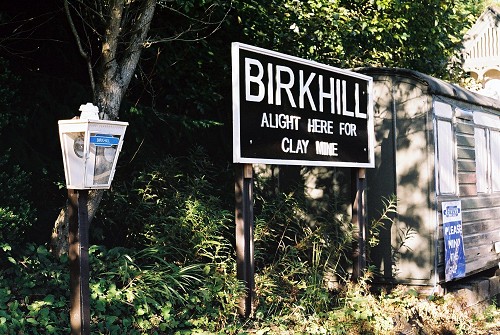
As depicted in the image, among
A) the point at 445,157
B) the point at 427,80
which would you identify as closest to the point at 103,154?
the point at 427,80

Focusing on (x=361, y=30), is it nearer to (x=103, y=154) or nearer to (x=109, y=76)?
(x=109, y=76)

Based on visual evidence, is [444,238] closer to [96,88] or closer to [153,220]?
[153,220]

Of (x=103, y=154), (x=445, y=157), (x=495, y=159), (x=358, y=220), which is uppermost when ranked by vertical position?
(x=495, y=159)

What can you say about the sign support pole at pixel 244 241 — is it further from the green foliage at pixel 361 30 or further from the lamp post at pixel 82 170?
the green foliage at pixel 361 30

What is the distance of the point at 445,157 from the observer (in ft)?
30.0

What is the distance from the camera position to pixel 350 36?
37.3ft

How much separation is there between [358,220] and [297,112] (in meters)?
1.71

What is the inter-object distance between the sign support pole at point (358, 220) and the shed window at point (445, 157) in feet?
3.68

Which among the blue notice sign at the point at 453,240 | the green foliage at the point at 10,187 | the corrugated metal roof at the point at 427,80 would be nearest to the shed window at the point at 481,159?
the corrugated metal roof at the point at 427,80

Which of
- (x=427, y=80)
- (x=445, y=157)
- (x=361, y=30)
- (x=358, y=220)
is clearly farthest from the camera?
(x=361, y=30)

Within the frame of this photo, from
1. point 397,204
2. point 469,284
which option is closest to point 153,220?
point 397,204

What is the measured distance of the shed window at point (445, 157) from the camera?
8977 mm

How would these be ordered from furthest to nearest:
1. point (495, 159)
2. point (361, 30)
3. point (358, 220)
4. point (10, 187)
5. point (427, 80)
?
point (361, 30) → point (495, 159) → point (427, 80) → point (358, 220) → point (10, 187)

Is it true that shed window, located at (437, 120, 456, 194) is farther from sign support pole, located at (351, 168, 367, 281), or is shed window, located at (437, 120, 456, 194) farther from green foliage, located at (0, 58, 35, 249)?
green foliage, located at (0, 58, 35, 249)
